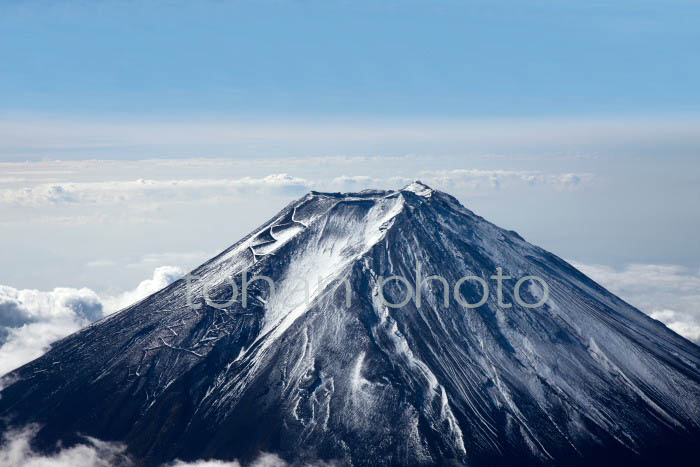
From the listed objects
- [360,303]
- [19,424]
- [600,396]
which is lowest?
[19,424]

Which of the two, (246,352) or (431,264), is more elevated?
(431,264)

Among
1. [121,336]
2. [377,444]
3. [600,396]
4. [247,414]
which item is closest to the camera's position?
[377,444]

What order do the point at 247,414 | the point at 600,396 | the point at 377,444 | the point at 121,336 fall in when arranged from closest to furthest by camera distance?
the point at 377,444 → the point at 247,414 → the point at 600,396 → the point at 121,336

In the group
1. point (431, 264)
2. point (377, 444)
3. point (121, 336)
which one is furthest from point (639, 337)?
point (121, 336)

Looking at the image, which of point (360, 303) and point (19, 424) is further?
point (360, 303)

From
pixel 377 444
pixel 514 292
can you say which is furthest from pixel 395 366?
pixel 514 292

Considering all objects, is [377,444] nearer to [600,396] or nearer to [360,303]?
[360,303]
